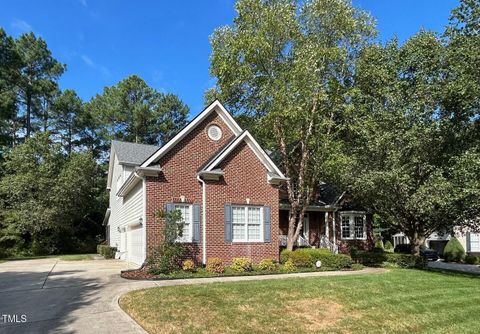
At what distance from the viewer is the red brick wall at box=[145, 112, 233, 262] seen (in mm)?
16344

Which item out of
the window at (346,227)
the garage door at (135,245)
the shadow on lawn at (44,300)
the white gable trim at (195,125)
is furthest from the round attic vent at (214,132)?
the window at (346,227)

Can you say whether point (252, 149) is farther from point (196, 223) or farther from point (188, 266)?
point (188, 266)

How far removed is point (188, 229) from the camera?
16.8m

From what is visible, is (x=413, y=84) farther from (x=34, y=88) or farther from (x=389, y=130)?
(x=34, y=88)

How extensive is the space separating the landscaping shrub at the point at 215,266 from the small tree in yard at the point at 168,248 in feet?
3.76

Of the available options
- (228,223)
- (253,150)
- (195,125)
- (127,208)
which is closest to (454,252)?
(253,150)

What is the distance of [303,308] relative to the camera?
9.88 metres

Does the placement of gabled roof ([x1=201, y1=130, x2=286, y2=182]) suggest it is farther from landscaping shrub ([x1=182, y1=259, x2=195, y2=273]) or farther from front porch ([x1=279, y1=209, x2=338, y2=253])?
front porch ([x1=279, y1=209, x2=338, y2=253])

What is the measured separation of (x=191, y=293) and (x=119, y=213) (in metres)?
16.3

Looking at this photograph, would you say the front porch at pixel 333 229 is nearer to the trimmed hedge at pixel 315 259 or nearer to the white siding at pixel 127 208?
the trimmed hedge at pixel 315 259

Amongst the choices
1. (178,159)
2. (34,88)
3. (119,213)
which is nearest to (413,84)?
(178,159)

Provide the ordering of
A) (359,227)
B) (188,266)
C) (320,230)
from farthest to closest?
1. (359,227)
2. (320,230)
3. (188,266)

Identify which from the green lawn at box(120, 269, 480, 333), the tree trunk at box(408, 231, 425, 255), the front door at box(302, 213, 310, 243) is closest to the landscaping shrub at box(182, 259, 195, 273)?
the green lawn at box(120, 269, 480, 333)

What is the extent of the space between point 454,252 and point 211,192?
76.8ft
